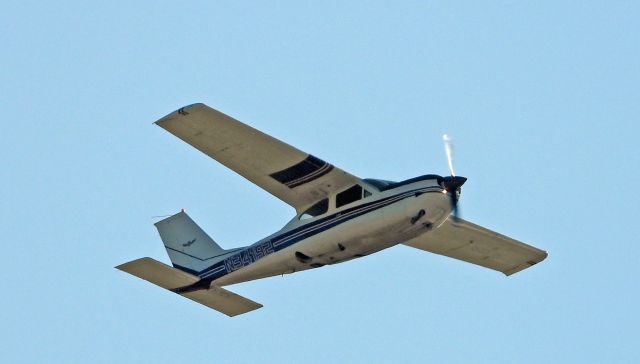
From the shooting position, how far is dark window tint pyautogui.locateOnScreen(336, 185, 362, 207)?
33469mm

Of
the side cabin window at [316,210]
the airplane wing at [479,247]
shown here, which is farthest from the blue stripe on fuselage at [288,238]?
the airplane wing at [479,247]

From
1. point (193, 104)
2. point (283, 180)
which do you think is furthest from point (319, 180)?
point (193, 104)

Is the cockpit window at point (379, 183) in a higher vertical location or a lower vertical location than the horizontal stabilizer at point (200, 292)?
higher

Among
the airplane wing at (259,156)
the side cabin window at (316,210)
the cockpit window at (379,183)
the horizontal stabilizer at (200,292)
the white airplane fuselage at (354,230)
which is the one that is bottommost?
the horizontal stabilizer at (200,292)

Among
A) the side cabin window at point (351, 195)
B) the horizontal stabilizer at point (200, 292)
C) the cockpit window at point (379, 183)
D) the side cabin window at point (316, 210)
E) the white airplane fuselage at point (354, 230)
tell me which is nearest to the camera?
the white airplane fuselage at point (354, 230)

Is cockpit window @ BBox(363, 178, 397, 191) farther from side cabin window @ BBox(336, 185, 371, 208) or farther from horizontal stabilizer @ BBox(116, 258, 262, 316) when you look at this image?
horizontal stabilizer @ BBox(116, 258, 262, 316)

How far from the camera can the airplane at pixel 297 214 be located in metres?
32.6

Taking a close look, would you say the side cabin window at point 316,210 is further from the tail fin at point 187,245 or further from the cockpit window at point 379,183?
the tail fin at point 187,245

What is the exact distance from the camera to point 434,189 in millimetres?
32344

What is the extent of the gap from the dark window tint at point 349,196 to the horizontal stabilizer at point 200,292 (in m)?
3.76

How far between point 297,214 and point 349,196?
143 centimetres

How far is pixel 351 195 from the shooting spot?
33.6 m

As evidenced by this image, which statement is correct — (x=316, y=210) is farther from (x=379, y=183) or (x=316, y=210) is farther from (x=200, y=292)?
(x=200, y=292)

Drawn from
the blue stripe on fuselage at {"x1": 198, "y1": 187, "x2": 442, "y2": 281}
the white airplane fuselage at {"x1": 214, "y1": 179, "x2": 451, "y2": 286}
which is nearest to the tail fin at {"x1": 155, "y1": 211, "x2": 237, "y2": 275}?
the blue stripe on fuselage at {"x1": 198, "y1": 187, "x2": 442, "y2": 281}
